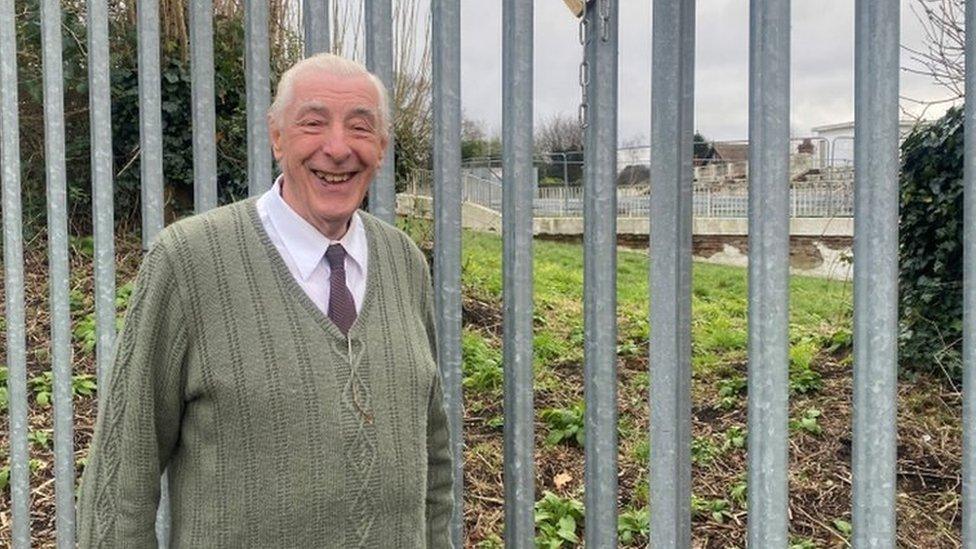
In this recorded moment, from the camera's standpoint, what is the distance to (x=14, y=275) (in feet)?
7.27

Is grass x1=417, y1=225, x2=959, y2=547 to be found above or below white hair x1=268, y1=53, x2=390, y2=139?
below

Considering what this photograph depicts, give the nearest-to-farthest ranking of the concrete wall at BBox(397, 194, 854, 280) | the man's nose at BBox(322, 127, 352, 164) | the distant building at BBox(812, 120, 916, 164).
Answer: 1. the man's nose at BBox(322, 127, 352, 164)
2. the distant building at BBox(812, 120, 916, 164)
3. the concrete wall at BBox(397, 194, 854, 280)

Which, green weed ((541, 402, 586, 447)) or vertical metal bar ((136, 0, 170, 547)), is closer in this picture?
Result: vertical metal bar ((136, 0, 170, 547))

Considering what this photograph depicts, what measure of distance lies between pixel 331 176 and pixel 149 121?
0.63 m

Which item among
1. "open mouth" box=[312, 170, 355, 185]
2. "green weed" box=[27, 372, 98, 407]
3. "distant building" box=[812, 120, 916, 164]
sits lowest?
"green weed" box=[27, 372, 98, 407]

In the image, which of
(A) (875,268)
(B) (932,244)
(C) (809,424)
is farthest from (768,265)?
(B) (932,244)

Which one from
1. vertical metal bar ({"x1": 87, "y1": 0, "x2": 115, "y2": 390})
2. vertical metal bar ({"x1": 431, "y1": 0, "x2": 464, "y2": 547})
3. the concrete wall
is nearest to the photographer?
vertical metal bar ({"x1": 431, "y1": 0, "x2": 464, "y2": 547})

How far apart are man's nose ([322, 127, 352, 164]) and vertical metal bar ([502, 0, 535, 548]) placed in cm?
35

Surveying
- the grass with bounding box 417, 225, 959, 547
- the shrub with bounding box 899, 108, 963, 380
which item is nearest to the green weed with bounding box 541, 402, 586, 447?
the grass with bounding box 417, 225, 959, 547

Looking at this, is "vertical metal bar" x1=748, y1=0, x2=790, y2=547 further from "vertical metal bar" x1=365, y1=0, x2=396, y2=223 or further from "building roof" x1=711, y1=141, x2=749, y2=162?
"building roof" x1=711, y1=141, x2=749, y2=162

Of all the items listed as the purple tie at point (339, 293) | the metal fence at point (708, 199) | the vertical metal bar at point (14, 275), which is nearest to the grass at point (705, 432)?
the purple tie at point (339, 293)

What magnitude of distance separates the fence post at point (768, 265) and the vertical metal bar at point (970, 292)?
0.93 feet

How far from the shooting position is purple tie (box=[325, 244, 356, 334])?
1594 millimetres

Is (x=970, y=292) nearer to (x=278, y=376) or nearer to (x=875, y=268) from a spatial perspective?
(x=875, y=268)
